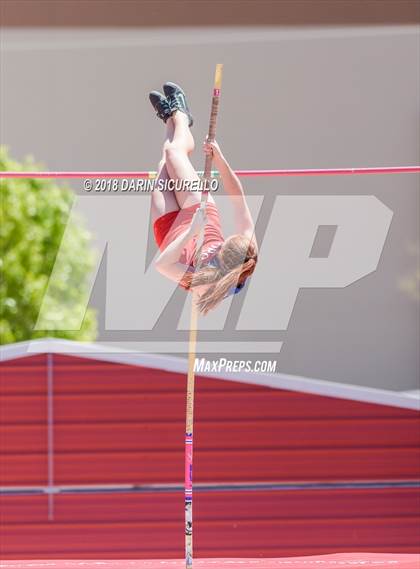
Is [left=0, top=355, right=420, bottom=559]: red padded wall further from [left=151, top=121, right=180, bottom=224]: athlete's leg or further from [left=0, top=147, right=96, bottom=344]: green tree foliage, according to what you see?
[left=151, top=121, right=180, bottom=224]: athlete's leg

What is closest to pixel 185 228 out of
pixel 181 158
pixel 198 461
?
pixel 181 158

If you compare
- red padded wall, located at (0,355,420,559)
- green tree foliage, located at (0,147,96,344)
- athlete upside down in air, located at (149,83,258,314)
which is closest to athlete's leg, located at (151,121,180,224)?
athlete upside down in air, located at (149,83,258,314)

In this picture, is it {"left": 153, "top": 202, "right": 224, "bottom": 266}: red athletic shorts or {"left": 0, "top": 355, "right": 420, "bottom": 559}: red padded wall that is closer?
{"left": 153, "top": 202, "right": 224, "bottom": 266}: red athletic shorts

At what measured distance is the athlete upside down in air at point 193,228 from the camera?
13.1ft

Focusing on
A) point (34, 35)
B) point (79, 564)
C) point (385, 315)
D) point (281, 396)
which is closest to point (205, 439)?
point (281, 396)

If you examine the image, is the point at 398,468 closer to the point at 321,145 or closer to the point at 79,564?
the point at 79,564

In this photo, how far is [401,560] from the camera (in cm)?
554

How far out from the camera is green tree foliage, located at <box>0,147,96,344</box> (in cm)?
872

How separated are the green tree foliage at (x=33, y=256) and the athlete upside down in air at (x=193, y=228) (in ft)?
14.2

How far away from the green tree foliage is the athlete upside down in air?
433 centimetres

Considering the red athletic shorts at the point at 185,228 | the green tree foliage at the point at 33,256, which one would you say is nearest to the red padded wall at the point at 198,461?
the green tree foliage at the point at 33,256

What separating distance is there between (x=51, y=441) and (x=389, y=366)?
499 cm

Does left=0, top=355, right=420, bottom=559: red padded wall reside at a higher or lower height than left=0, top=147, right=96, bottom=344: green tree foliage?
lower

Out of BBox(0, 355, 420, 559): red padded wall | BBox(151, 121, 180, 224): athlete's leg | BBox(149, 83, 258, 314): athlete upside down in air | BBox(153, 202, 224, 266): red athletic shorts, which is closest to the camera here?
BBox(149, 83, 258, 314): athlete upside down in air
